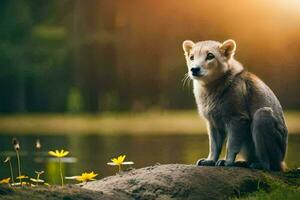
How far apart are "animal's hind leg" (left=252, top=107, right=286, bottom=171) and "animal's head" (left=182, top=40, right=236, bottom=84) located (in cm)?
71

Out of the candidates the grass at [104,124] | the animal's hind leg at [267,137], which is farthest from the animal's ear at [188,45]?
the grass at [104,124]

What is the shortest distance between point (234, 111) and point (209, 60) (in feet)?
2.24

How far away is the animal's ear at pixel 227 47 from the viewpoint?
10445 mm

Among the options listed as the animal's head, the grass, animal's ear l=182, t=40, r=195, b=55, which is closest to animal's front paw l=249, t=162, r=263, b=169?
the animal's head

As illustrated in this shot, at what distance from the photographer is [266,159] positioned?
10250 mm

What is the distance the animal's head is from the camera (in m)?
10.2

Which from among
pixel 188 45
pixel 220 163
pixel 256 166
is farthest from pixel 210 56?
pixel 256 166

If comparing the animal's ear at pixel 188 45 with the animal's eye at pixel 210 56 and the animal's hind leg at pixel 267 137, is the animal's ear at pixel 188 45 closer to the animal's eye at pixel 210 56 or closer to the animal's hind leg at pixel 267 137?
the animal's eye at pixel 210 56

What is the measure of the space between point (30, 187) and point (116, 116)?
1729 inches

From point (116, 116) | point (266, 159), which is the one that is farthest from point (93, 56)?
point (266, 159)

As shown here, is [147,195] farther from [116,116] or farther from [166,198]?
[116,116]

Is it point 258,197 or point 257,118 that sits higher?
point 257,118

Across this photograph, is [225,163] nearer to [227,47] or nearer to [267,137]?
[267,137]

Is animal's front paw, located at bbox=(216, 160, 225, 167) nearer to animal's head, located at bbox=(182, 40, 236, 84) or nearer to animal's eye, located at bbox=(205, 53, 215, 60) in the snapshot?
animal's head, located at bbox=(182, 40, 236, 84)
